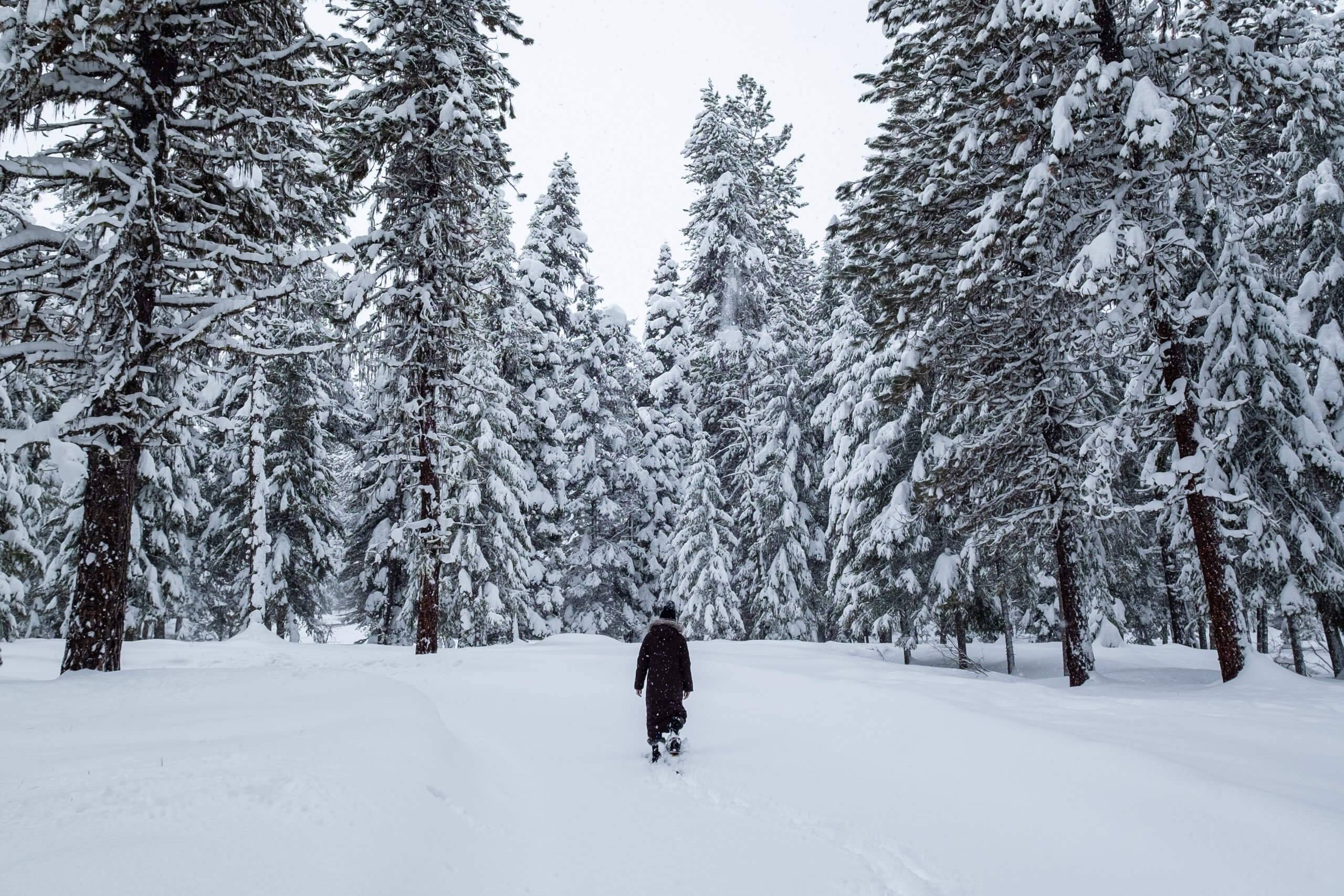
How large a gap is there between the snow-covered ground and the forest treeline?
326 centimetres

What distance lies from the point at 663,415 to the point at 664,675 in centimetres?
2546

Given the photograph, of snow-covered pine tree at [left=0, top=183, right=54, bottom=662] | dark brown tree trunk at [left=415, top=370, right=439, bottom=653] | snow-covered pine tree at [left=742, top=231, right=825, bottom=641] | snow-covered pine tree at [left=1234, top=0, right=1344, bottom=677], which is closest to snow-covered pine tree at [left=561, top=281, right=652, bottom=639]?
snow-covered pine tree at [left=742, top=231, right=825, bottom=641]

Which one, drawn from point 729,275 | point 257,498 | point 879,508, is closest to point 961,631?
point 879,508

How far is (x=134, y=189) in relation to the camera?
768cm

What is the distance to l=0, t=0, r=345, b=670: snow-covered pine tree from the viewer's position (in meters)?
7.73

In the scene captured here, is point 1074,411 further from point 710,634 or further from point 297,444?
point 297,444

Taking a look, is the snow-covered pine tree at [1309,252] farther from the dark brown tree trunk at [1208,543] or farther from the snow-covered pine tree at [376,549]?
the snow-covered pine tree at [376,549]

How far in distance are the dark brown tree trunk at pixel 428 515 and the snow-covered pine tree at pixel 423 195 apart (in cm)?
3

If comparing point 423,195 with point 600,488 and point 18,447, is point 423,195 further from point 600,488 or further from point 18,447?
point 600,488

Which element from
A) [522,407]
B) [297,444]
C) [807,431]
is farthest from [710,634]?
[297,444]

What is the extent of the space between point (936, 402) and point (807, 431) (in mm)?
11149

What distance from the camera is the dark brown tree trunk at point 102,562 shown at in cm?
823

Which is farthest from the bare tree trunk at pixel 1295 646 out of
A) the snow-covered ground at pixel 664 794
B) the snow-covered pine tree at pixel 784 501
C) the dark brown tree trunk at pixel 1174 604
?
the snow-covered pine tree at pixel 784 501

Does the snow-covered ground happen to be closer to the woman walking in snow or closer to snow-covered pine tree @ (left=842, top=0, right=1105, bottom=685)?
the woman walking in snow
